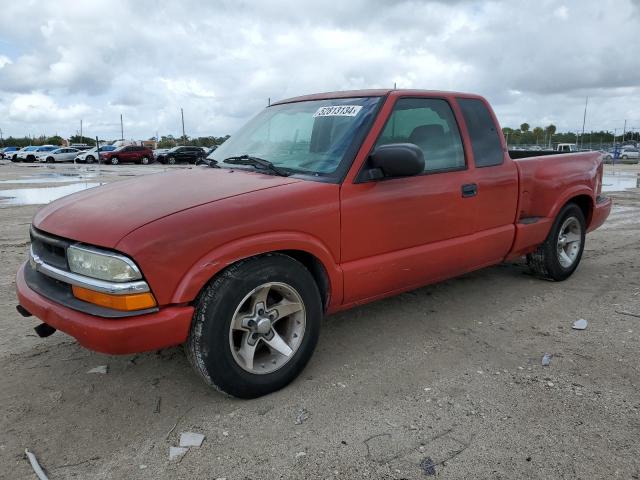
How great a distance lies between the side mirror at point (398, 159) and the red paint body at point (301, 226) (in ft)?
0.42

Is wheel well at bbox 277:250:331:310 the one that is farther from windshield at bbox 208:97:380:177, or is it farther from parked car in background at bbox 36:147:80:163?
parked car in background at bbox 36:147:80:163

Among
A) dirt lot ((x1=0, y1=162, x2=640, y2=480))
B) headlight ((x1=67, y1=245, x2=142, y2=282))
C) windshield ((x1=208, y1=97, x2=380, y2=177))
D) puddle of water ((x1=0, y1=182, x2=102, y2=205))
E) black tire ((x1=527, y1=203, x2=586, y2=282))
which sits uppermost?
windshield ((x1=208, y1=97, x2=380, y2=177))

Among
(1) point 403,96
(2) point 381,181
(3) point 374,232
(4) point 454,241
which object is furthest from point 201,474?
(1) point 403,96

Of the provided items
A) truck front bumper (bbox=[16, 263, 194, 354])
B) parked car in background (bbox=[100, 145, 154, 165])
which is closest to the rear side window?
truck front bumper (bbox=[16, 263, 194, 354])

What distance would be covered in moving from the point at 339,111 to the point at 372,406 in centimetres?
202

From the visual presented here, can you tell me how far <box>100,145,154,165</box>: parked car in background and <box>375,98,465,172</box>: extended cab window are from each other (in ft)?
121

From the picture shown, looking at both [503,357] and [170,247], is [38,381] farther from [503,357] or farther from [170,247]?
[503,357]

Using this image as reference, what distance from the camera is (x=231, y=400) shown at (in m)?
2.99

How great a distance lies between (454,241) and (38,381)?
3.00 metres

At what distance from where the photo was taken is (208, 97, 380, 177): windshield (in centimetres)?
342

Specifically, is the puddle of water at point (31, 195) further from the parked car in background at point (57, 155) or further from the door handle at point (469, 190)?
the parked car in background at point (57, 155)

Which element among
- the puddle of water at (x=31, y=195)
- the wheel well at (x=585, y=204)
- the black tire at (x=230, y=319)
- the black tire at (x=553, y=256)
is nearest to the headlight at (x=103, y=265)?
the black tire at (x=230, y=319)

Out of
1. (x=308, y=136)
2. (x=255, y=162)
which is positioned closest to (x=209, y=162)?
(x=255, y=162)

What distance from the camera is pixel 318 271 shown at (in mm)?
3246
